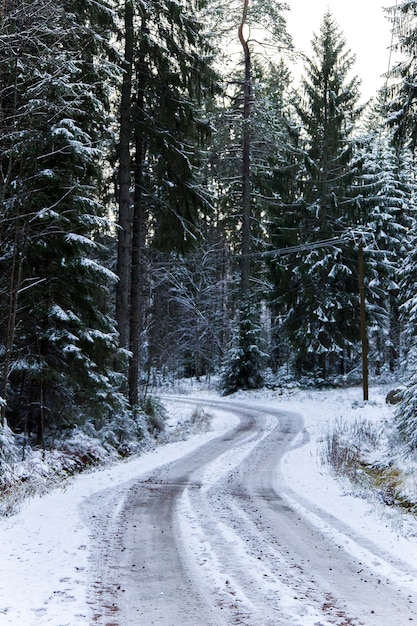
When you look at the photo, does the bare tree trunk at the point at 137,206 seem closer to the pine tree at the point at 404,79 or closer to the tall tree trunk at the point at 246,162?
the pine tree at the point at 404,79

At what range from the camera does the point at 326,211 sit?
3133 centimetres

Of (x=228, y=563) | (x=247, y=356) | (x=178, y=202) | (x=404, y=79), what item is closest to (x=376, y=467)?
(x=228, y=563)

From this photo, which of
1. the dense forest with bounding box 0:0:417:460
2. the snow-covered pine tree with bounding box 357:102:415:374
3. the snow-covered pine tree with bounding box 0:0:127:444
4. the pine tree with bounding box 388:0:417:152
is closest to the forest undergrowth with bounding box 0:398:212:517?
the dense forest with bounding box 0:0:417:460

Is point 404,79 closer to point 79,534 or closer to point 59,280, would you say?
point 59,280

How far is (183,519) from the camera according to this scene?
21.7ft

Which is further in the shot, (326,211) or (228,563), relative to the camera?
(326,211)

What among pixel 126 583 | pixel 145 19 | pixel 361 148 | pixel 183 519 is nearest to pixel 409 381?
pixel 183 519

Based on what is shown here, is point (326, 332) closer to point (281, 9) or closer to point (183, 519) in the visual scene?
point (281, 9)

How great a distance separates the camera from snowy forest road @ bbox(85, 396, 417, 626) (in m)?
3.86

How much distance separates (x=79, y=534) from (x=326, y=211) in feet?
91.9

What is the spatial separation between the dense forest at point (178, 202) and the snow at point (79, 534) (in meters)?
1.61

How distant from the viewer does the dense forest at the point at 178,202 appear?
10094 mm

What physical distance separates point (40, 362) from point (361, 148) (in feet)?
85.7

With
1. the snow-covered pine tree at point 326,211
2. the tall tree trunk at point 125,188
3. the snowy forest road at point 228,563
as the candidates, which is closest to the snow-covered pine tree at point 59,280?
the snowy forest road at point 228,563
